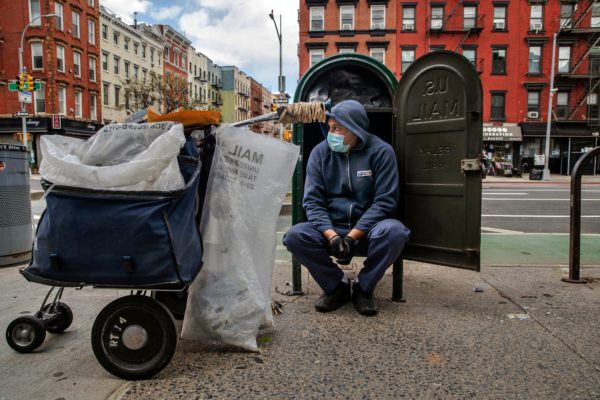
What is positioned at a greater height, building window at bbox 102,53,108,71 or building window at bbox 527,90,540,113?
building window at bbox 102,53,108,71

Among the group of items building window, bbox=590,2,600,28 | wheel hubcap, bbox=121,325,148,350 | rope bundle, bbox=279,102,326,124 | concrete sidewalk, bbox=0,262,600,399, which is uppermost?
building window, bbox=590,2,600,28

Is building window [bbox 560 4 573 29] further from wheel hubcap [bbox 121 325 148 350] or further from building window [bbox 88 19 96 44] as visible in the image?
wheel hubcap [bbox 121 325 148 350]

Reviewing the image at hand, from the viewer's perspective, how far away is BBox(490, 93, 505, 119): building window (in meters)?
33.6

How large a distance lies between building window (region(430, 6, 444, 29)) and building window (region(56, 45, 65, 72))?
28369 mm

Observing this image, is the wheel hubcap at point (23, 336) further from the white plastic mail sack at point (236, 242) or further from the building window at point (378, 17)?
the building window at point (378, 17)

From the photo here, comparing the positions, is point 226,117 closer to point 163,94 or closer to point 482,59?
point 163,94

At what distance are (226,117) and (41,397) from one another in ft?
240

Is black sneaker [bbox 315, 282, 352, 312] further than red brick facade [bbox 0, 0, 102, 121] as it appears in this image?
No

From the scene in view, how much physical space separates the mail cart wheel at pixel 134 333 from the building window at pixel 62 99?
3623 centimetres

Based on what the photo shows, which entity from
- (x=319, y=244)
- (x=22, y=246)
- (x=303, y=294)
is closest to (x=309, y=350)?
(x=319, y=244)

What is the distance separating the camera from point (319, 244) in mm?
3238

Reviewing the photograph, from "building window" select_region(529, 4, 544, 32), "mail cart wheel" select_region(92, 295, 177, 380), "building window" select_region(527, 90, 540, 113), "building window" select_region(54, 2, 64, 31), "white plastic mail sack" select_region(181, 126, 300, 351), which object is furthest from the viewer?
"building window" select_region(527, 90, 540, 113)

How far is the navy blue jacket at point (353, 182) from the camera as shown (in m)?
3.32

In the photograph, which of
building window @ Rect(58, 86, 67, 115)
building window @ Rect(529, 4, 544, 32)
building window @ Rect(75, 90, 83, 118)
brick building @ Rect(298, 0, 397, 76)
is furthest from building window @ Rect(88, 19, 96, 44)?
building window @ Rect(529, 4, 544, 32)
